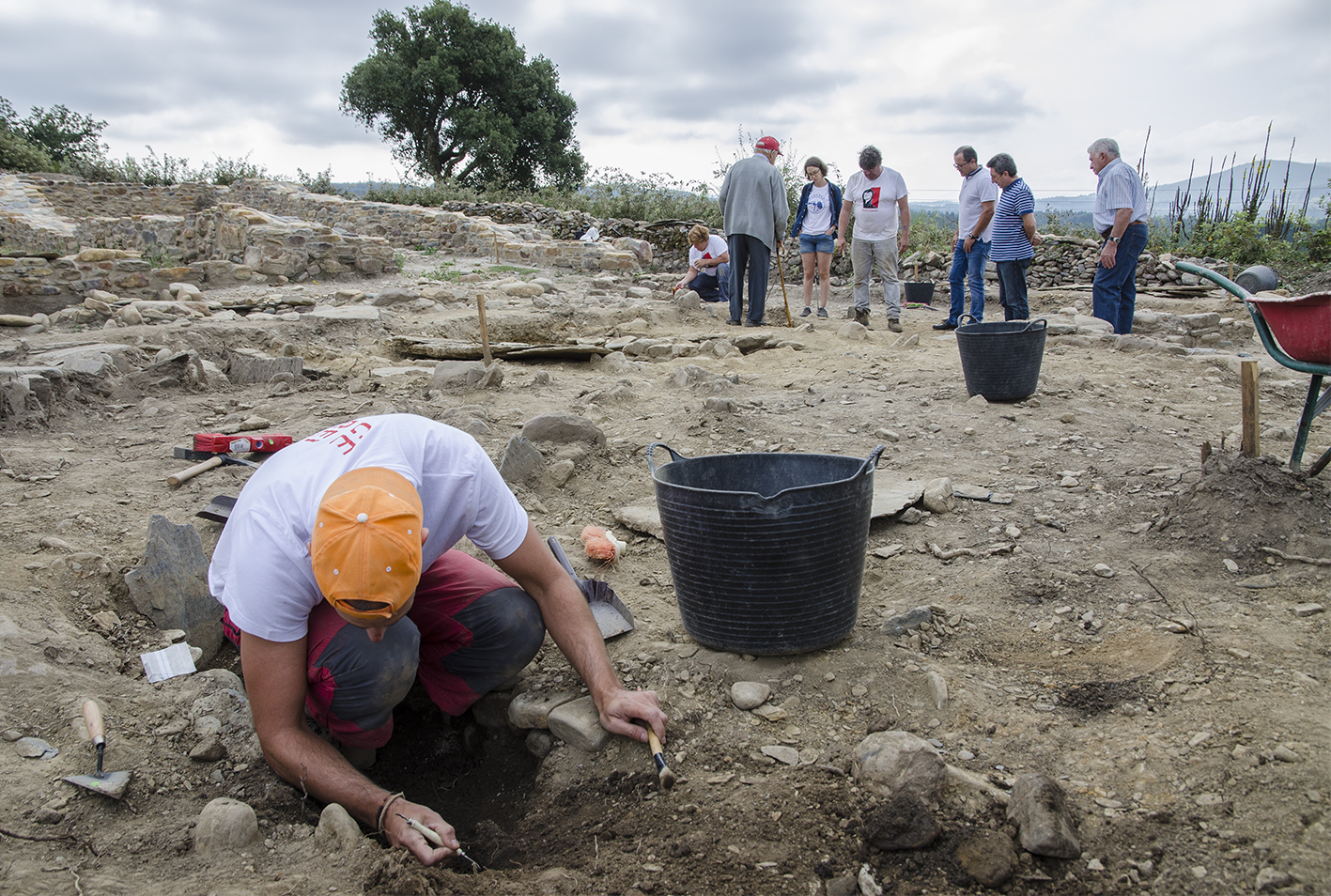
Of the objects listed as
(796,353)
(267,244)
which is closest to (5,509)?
(796,353)

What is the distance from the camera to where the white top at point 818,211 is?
7738 millimetres

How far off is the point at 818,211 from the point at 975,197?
5.00ft

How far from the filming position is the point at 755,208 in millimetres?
7234

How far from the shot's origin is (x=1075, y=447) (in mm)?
3842

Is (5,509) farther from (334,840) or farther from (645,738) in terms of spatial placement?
(645,738)

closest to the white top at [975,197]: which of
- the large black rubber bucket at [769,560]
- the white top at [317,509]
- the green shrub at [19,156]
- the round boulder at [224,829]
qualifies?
the large black rubber bucket at [769,560]

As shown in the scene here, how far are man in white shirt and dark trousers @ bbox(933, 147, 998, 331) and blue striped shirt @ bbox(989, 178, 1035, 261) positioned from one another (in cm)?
16

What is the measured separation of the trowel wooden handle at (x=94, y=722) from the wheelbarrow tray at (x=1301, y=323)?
3761mm

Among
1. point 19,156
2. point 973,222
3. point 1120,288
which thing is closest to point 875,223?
point 973,222

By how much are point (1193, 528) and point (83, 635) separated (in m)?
3.63

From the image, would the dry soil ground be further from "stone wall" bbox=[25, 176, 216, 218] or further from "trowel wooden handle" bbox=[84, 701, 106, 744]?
"stone wall" bbox=[25, 176, 216, 218]

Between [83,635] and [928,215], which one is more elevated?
[928,215]

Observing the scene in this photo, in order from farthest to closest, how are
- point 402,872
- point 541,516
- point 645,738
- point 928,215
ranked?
point 928,215, point 541,516, point 645,738, point 402,872

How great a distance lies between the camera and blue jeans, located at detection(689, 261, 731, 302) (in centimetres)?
931
